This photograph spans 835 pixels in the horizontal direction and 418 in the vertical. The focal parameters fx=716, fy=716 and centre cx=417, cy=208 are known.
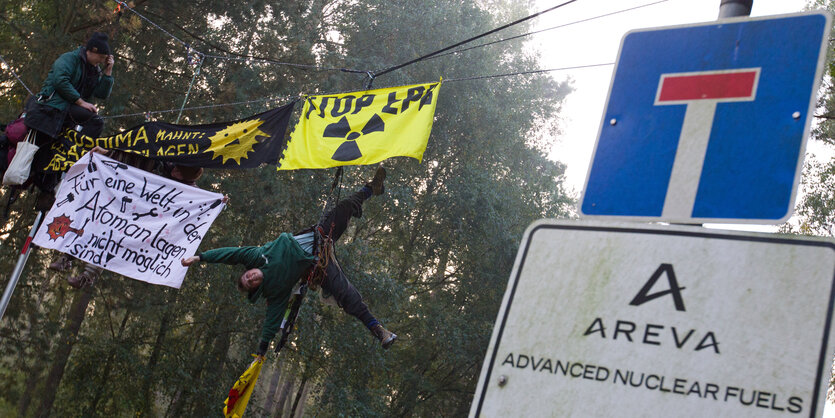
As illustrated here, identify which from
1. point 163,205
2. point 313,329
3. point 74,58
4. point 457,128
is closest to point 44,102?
point 74,58

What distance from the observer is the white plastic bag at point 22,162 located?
740 centimetres

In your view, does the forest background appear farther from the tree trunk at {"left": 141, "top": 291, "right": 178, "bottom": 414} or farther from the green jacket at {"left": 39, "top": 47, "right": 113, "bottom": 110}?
the green jacket at {"left": 39, "top": 47, "right": 113, "bottom": 110}

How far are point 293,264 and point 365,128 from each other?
148 cm

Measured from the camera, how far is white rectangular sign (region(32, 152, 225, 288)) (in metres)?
7.02

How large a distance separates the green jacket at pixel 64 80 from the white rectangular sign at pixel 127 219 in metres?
0.63

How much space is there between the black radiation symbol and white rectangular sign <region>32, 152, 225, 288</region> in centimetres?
145

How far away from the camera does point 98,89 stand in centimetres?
774

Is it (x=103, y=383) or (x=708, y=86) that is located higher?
(x=708, y=86)

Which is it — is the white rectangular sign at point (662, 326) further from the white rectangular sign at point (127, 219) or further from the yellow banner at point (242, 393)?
the white rectangular sign at point (127, 219)

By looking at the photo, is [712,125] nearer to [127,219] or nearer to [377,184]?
[377,184]

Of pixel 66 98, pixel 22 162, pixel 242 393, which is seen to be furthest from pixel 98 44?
pixel 242 393

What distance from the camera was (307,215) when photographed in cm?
1561

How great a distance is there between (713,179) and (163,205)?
259 inches

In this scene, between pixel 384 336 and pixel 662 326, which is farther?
pixel 384 336
